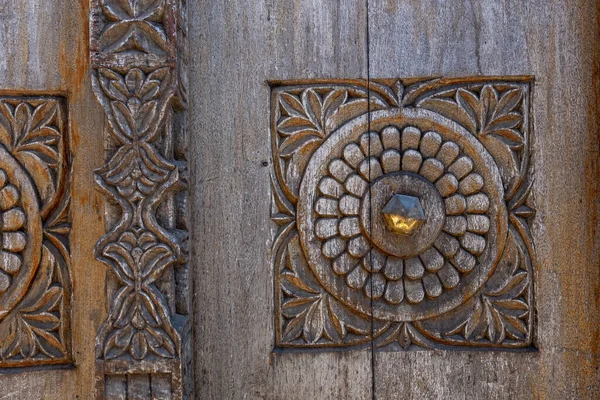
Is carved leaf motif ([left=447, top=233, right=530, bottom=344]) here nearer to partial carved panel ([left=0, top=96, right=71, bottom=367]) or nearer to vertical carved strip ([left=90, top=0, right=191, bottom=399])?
vertical carved strip ([left=90, top=0, right=191, bottom=399])

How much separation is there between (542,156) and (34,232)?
3.07 feet

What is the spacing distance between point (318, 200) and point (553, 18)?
56 cm

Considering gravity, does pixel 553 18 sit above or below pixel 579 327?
above

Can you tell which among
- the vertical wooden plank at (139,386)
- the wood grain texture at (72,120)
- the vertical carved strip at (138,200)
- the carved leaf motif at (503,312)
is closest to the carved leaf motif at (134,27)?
the vertical carved strip at (138,200)

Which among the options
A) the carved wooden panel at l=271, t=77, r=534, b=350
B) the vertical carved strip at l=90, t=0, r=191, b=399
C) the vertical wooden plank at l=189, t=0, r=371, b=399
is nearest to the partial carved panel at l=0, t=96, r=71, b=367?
the vertical carved strip at l=90, t=0, r=191, b=399

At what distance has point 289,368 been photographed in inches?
42.8

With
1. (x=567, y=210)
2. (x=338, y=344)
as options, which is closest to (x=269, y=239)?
(x=338, y=344)

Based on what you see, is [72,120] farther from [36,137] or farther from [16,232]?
[16,232]

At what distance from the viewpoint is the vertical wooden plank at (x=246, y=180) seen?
3.57ft

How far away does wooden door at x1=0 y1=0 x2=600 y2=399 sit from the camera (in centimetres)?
106

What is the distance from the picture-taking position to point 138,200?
0.99m

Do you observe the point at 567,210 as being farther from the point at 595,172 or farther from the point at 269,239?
the point at 269,239

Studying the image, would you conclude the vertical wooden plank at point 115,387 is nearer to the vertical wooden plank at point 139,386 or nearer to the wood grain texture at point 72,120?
the vertical wooden plank at point 139,386

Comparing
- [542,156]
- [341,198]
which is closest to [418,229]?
[341,198]
